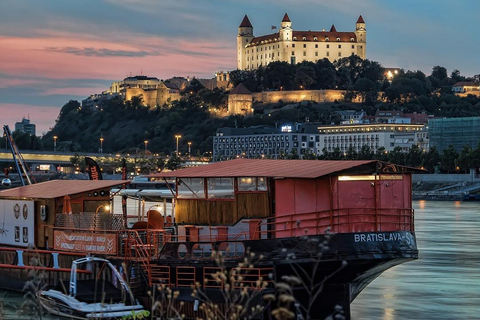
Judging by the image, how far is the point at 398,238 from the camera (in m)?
19.6

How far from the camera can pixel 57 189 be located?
25.3m

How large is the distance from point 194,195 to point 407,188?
434 cm

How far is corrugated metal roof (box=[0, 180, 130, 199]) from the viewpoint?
79.7 ft

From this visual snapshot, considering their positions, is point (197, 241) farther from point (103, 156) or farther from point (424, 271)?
point (103, 156)

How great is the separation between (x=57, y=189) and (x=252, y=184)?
6941 mm

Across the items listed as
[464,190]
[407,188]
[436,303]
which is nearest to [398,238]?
[407,188]

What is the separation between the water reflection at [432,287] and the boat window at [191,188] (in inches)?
183

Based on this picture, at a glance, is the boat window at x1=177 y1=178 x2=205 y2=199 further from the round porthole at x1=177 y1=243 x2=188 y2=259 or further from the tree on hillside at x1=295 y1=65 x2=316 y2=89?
the tree on hillside at x1=295 y1=65 x2=316 y2=89

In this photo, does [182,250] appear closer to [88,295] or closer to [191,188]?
[191,188]

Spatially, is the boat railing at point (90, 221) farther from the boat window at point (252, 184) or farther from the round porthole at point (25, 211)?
the boat window at point (252, 184)

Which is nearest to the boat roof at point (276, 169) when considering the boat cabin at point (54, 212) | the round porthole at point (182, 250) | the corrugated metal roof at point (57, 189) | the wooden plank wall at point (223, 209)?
the wooden plank wall at point (223, 209)

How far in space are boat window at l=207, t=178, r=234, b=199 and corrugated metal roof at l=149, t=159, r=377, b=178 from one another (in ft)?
0.57

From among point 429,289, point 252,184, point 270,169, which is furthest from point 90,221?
point 429,289

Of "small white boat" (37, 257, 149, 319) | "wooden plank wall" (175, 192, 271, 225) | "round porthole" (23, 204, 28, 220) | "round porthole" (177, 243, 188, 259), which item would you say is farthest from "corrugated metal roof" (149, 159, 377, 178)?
"round porthole" (23, 204, 28, 220)
